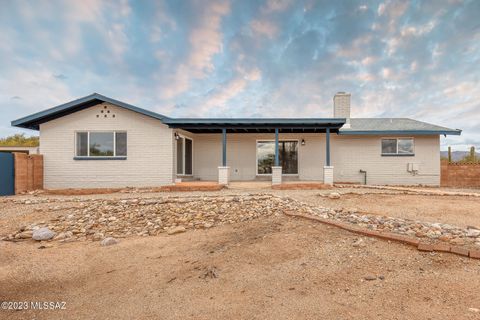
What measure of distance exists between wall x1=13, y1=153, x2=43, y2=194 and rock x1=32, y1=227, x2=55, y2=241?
6.72m

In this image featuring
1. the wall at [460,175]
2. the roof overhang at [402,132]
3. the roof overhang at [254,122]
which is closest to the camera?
the roof overhang at [254,122]

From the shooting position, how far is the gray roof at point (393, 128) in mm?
12703

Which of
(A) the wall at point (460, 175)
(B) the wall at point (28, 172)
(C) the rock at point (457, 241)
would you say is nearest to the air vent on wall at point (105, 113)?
(B) the wall at point (28, 172)

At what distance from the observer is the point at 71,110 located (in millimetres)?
11539

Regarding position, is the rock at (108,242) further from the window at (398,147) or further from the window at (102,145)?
the window at (398,147)

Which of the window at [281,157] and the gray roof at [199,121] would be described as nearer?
the gray roof at [199,121]

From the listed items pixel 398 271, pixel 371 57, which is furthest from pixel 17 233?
pixel 371 57

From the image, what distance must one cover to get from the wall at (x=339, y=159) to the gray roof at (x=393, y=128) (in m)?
0.53

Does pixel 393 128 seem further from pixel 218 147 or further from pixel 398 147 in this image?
pixel 218 147

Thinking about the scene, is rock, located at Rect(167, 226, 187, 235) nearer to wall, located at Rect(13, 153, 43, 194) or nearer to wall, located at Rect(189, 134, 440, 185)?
wall, located at Rect(13, 153, 43, 194)

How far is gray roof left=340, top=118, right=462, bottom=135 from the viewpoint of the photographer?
1270cm

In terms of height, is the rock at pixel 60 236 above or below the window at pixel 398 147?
below

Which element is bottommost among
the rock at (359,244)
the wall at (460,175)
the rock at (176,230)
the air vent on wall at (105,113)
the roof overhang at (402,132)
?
the rock at (176,230)

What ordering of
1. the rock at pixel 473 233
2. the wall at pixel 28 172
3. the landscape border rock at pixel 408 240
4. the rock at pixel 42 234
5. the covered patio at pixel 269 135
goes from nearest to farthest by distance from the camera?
the landscape border rock at pixel 408 240
the rock at pixel 473 233
the rock at pixel 42 234
the wall at pixel 28 172
the covered patio at pixel 269 135
